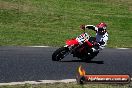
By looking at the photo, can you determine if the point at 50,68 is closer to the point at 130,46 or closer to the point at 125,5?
the point at 130,46

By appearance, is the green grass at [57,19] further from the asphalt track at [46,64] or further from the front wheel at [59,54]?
the front wheel at [59,54]

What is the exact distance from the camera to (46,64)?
16438 millimetres

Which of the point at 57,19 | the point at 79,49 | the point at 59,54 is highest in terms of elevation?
the point at 79,49

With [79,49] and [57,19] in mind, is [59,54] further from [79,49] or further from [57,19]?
[57,19]

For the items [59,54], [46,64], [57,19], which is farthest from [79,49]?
[57,19]

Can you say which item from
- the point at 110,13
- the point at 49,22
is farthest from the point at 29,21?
the point at 110,13

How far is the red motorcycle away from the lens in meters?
17.3

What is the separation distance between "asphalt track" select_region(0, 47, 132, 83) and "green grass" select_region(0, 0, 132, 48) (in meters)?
2.61

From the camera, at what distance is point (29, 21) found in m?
30.2

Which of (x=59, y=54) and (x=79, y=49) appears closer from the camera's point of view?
(x=59, y=54)

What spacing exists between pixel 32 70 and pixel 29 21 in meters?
15.4

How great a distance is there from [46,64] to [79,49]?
1785 millimetres

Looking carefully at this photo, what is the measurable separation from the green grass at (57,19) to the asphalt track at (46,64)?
8.57 feet

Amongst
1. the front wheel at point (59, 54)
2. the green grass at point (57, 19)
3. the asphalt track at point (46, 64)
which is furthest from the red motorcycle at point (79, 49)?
the green grass at point (57, 19)
